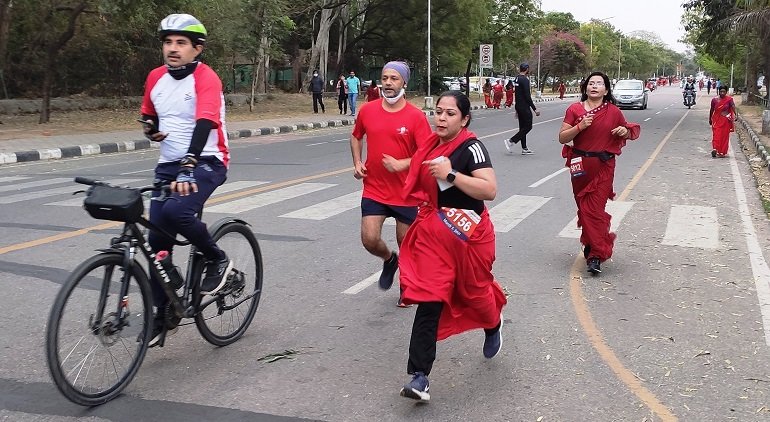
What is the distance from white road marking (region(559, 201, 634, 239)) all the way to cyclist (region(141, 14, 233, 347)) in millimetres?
4893

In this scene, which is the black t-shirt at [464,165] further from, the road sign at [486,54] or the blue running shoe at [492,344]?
the road sign at [486,54]

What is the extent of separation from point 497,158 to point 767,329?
10.7 meters

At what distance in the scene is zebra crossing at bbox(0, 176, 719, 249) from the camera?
8.36 meters

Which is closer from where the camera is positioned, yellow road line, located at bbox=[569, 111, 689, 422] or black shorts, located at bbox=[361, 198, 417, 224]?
yellow road line, located at bbox=[569, 111, 689, 422]

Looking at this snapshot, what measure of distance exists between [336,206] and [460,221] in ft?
19.5

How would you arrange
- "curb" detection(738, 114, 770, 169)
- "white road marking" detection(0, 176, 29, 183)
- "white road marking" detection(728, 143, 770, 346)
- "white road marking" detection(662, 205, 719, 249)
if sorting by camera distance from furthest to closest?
"curb" detection(738, 114, 770, 169), "white road marking" detection(0, 176, 29, 183), "white road marking" detection(662, 205, 719, 249), "white road marking" detection(728, 143, 770, 346)

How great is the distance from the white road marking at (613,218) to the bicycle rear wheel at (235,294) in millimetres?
4194

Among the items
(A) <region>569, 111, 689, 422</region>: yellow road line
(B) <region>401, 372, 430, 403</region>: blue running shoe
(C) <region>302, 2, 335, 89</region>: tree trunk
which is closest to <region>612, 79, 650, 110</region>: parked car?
(C) <region>302, 2, 335, 89</region>: tree trunk

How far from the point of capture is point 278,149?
17.9 meters

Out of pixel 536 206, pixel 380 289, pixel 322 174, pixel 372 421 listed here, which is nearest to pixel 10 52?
pixel 322 174

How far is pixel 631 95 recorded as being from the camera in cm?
3844

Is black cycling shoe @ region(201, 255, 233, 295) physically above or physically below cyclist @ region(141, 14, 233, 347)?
below

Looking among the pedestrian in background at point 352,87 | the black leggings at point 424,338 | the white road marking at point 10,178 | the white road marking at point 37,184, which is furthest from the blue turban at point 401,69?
the pedestrian in background at point 352,87

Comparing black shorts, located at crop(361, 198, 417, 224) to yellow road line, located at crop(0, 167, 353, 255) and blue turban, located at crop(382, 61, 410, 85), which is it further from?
yellow road line, located at crop(0, 167, 353, 255)
